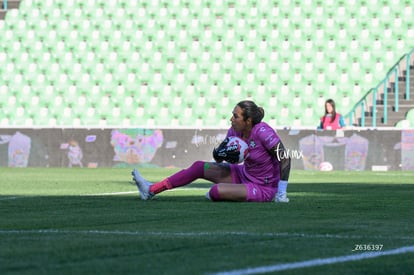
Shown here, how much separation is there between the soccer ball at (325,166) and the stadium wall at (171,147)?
76mm

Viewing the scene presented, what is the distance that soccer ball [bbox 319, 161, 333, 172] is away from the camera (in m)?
22.0

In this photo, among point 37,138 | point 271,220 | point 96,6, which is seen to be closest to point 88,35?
point 96,6

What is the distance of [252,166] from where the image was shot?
32.3 feet

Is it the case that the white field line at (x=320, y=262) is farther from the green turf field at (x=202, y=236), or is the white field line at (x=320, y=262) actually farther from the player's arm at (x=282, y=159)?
the player's arm at (x=282, y=159)

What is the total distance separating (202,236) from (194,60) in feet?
66.3

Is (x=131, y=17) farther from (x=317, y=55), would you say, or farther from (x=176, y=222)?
(x=176, y=222)

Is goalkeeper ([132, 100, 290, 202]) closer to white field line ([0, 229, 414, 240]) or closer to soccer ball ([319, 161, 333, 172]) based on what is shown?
white field line ([0, 229, 414, 240])

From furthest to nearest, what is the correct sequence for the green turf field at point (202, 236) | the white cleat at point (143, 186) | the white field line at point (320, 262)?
the white cleat at point (143, 186) → the green turf field at point (202, 236) → the white field line at point (320, 262)

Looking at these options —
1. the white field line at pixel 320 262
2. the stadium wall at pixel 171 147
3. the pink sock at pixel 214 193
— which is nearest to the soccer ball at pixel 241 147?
the pink sock at pixel 214 193

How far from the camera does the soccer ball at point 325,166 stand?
22008mm

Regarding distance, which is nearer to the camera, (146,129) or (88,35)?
(146,129)

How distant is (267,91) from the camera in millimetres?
25188

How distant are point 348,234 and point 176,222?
1444 mm

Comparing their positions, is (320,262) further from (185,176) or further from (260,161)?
(185,176)
